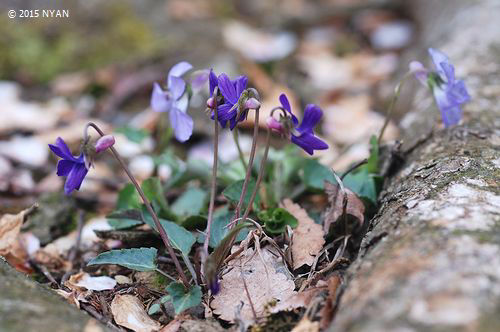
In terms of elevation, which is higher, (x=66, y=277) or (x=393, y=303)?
(x=393, y=303)

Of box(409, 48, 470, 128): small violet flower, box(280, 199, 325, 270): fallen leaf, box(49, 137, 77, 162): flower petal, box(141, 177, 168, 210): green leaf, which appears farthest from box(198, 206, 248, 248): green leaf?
box(409, 48, 470, 128): small violet flower

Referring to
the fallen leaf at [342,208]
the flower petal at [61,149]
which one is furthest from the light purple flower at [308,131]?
the flower petal at [61,149]

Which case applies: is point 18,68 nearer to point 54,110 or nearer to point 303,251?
point 54,110

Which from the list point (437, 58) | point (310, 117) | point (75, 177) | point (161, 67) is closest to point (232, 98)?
point (310, 117)

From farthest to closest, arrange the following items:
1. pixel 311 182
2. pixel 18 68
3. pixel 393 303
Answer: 1. pixel 18 68
2. pixel 311 182
3. pixel 393 303

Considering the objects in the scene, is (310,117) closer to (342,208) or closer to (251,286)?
(342,208)

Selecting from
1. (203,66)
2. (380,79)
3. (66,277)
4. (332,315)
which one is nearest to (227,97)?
(332,315)

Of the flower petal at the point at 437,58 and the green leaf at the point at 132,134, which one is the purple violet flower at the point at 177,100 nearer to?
the green leaf at the point at 132,134
